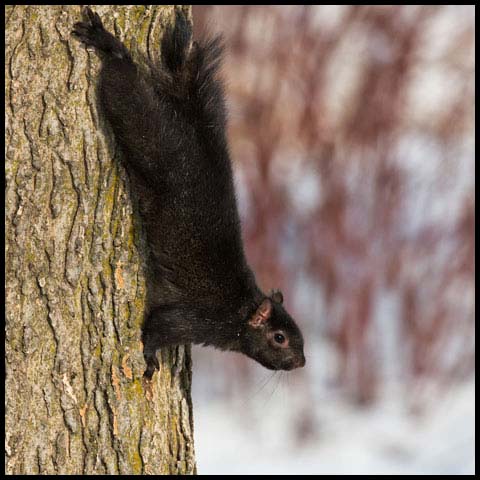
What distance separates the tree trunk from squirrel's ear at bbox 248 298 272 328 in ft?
2.09

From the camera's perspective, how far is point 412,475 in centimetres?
545

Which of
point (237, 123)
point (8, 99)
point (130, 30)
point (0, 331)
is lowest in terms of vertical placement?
point (0, 331)

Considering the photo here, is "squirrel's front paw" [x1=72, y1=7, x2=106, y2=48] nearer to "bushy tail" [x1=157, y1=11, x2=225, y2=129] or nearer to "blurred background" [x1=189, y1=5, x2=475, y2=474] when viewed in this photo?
"bushy tail" [x1=157, y1=11, x2=225, y2=129]

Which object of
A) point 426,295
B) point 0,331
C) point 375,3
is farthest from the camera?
point 426,295

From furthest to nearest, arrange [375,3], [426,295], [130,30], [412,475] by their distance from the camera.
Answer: [426,295]
[375,3]
[412,475]
[130,30]

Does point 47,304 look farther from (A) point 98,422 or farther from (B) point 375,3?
(B) point 375,3

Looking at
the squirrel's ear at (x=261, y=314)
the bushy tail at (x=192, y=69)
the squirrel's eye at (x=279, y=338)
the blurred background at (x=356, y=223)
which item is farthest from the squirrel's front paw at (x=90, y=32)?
the blurred background at (x=356, y=223)

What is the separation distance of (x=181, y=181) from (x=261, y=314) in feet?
2.25

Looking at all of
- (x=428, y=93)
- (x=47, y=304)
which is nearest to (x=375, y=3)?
(x=428, y=93)

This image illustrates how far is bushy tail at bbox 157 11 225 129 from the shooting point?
3.14 meters

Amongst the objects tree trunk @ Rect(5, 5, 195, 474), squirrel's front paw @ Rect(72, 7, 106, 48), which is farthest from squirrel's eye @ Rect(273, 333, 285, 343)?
squirrel's front paw @ Rect(72, 7, 106, 48)

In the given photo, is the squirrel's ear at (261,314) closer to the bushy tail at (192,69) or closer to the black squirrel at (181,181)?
the black squirrel at (181,181)

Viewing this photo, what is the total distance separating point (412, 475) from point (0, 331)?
342cm

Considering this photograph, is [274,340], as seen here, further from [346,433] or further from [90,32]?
[346,433]
